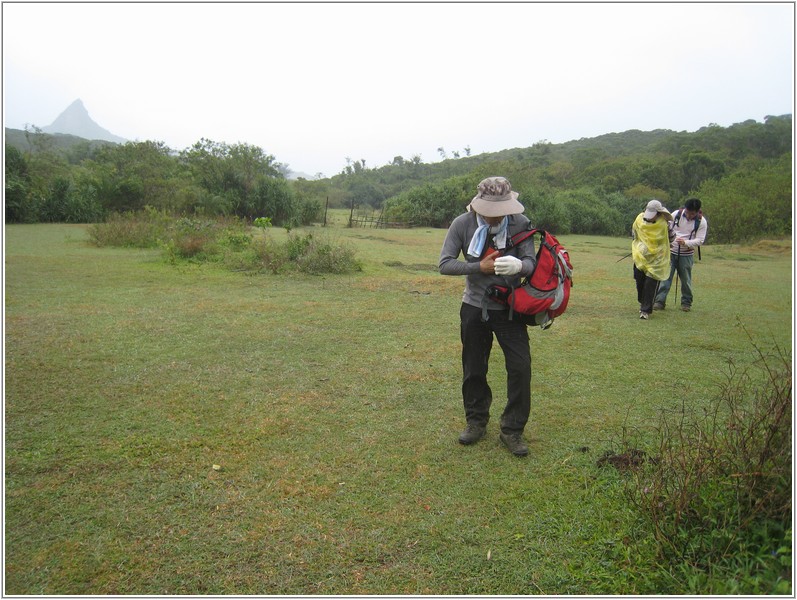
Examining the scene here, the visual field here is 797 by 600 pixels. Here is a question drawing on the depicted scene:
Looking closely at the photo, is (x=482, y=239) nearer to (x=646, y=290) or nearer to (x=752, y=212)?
(x=646, y=290)

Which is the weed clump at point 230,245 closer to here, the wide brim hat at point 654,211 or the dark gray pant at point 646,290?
the dark gray pant at point 646,290

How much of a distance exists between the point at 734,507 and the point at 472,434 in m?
1.73

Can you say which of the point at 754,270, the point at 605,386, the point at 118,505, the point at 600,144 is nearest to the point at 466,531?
the point at 118,505

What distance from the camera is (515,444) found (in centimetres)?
362

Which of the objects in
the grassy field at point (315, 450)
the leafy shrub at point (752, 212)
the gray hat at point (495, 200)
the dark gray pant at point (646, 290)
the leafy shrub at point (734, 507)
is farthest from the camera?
the leafy shrub at point (752, 212)

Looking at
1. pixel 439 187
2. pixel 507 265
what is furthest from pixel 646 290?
pixel 439 187

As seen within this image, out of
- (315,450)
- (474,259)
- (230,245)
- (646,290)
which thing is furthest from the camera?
(230,245)

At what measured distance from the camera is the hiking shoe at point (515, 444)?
11.8 ft

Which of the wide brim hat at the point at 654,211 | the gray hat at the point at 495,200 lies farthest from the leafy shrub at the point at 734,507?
the wide brim hat at the point at 654,211

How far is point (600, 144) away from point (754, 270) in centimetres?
7497

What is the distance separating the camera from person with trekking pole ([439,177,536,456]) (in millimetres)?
3430

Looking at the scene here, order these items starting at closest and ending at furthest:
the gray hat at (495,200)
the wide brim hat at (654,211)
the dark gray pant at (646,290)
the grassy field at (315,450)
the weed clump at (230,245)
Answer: the grassy field at (315,450) < the gray hat at (495,200) < the wide brim hat at (654,211) < the dark gray pant at (646,290) < the weed clump at (230,245)

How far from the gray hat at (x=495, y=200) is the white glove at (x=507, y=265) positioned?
0.95ft

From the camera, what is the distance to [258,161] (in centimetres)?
3112
